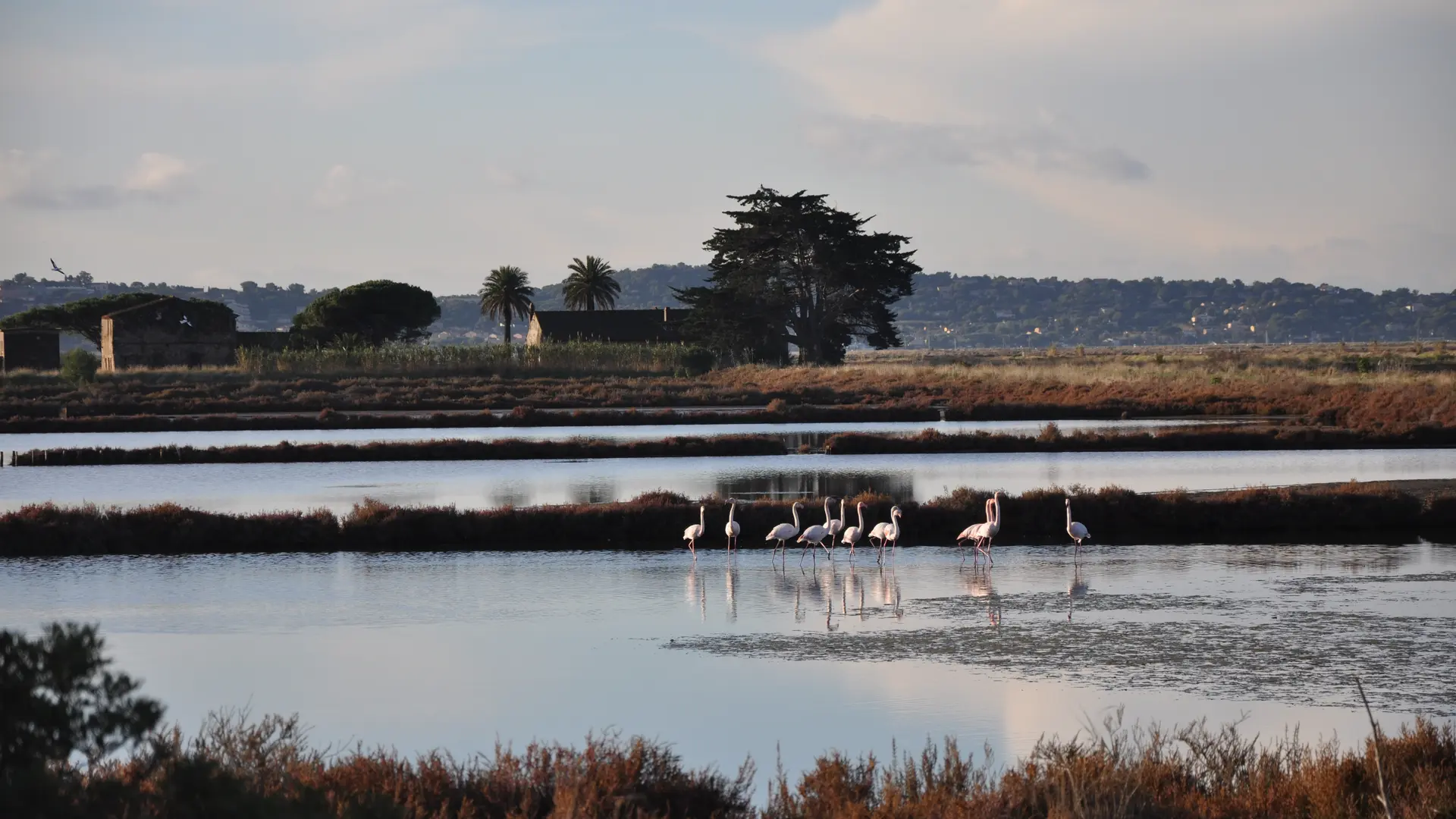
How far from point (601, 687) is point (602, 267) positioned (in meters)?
106

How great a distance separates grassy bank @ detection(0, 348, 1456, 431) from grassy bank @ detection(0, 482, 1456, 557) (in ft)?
61.4

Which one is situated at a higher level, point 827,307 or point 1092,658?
point 827,307

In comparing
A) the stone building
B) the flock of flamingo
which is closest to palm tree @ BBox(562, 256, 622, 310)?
the stone building

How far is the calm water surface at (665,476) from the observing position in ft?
92.3

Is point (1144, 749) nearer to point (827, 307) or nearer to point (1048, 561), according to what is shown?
point (1048, 561)

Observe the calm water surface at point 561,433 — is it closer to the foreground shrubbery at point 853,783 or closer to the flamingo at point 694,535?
the flamingo at point 694,535

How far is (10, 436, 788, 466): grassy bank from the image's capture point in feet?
121

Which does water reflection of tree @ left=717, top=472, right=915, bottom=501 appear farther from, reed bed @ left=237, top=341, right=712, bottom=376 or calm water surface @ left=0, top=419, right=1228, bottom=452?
reed bed @ left=237, top=341, right=712, bottom=376

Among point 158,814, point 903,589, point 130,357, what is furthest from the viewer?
point 130,357

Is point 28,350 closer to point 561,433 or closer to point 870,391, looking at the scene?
point 870,391

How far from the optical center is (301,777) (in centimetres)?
810

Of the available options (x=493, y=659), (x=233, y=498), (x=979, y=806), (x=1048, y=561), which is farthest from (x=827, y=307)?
(x=979, y=806)

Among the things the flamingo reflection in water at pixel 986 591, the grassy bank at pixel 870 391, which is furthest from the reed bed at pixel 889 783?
the grassy bank at pixel 870 391

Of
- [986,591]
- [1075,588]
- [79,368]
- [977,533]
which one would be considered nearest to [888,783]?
[986,591]
